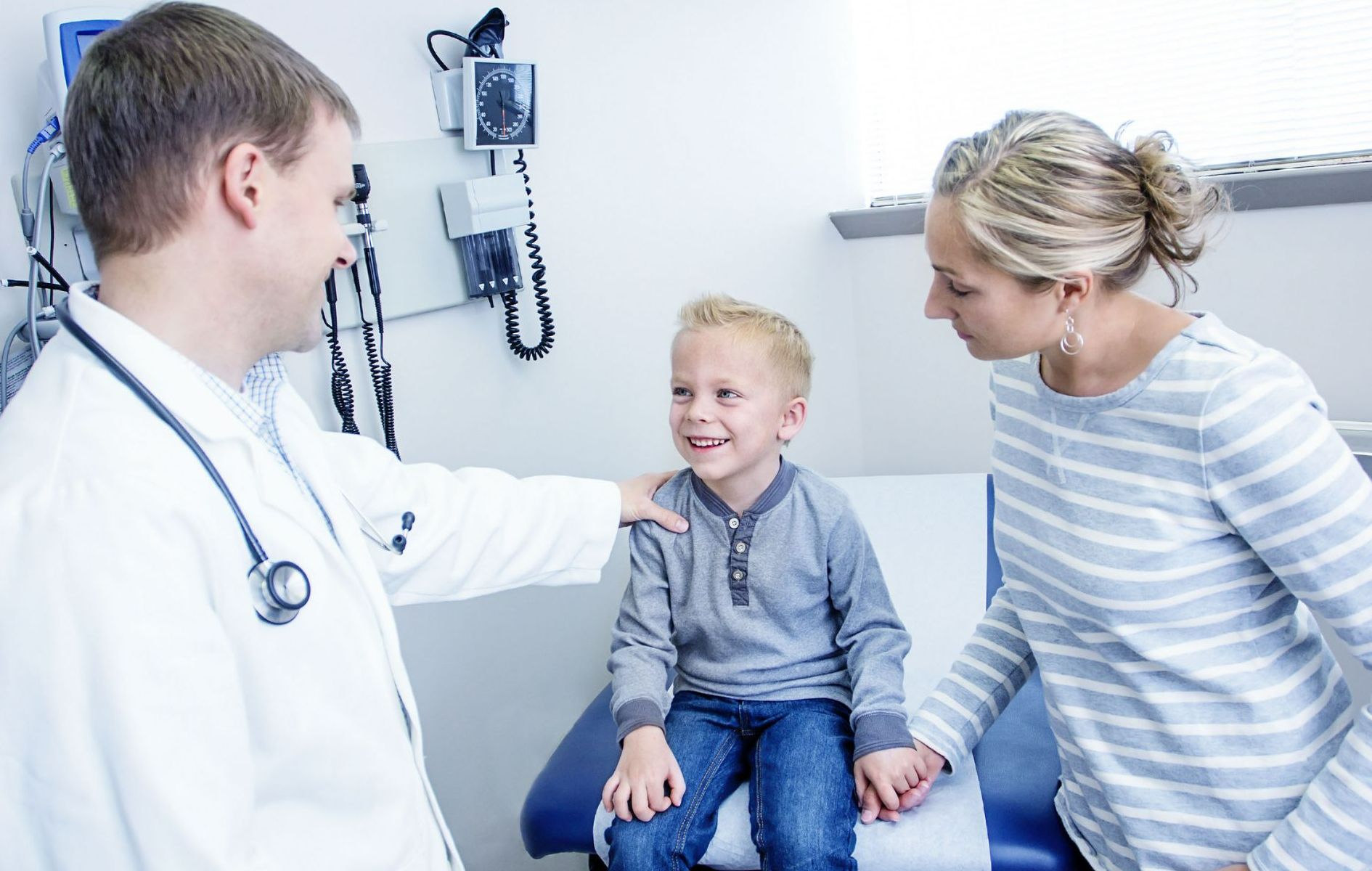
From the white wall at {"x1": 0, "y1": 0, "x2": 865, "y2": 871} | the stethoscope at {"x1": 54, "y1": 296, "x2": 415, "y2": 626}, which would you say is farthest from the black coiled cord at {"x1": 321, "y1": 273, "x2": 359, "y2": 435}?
the stethoscope at {"x1": 54, "y1": 296, "x2": 415, "y2": 626}

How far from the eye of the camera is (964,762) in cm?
139

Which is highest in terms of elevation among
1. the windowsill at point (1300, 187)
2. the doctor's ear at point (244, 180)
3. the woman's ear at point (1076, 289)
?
the doctor's ear at point (244, 180)

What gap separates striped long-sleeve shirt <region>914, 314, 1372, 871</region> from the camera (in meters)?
0.97

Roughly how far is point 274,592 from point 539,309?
37.9 inches

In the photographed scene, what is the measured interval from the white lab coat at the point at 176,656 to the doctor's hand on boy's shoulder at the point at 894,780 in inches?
20.9

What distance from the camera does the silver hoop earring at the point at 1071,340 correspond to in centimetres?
109

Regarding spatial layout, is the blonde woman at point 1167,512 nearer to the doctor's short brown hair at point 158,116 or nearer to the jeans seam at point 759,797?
the jeans seam at point 759,797

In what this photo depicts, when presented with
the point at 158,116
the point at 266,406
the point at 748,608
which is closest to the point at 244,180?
the point at 158,116

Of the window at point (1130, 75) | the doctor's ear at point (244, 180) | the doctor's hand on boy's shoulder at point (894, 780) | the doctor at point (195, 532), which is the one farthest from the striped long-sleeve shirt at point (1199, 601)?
the window at point (1130, 75)

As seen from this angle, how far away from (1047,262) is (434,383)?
1.03 m

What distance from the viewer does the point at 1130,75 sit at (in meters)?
2.06

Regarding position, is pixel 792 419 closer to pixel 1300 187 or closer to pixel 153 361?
pixel 153 361

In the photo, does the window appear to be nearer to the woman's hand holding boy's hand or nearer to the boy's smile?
the boy's smile

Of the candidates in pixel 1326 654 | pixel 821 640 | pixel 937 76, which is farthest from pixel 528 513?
pixel 937 76
